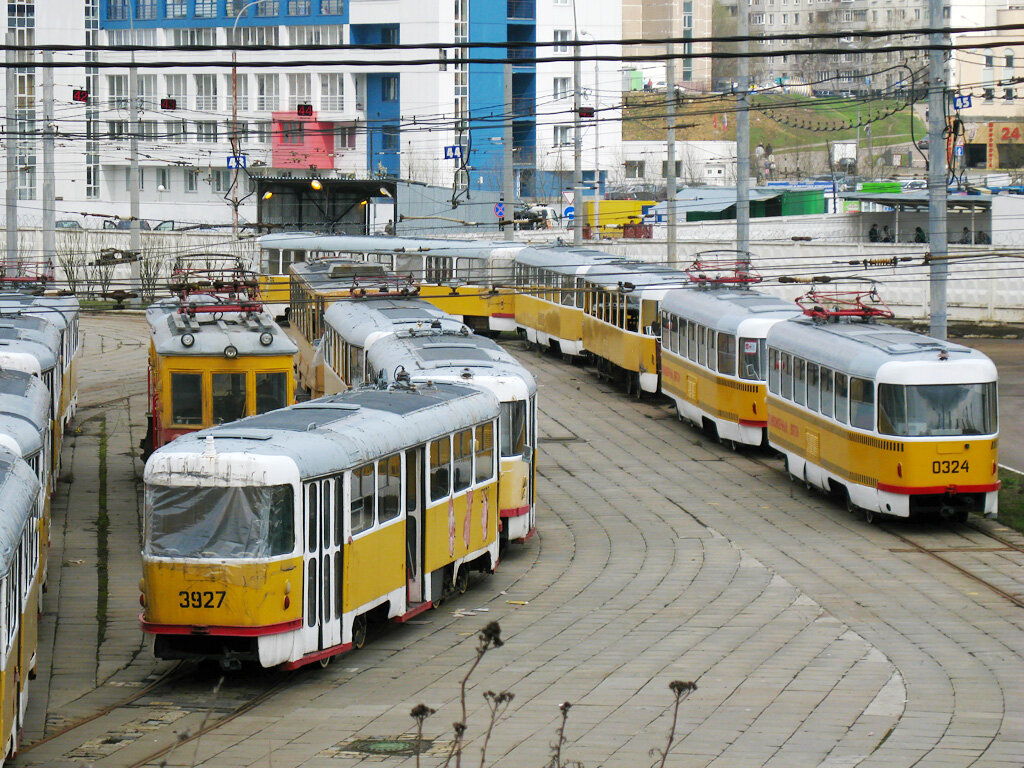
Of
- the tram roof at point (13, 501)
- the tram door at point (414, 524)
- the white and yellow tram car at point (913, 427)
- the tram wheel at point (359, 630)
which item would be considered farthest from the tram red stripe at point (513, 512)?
the tram roof at point (13, 501)

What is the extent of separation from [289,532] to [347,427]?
1687 millimetres

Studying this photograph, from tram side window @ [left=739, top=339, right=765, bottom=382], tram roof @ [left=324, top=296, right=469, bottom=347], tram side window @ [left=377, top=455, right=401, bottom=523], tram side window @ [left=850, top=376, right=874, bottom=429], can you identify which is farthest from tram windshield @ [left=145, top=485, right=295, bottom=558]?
tram side window @ [left=739, top=339, right=765, bottom=382]

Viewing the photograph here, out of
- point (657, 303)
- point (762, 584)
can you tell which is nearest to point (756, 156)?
point (657, 303)

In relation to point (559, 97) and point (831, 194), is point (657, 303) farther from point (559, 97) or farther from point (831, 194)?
point (559, 97)

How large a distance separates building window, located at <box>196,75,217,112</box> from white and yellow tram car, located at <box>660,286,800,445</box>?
2165 inches

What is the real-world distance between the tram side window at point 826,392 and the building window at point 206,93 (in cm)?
6298

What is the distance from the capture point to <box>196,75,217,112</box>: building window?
82.6 m

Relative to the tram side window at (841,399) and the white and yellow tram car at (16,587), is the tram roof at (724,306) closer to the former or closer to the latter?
the tram side window at (841,399)

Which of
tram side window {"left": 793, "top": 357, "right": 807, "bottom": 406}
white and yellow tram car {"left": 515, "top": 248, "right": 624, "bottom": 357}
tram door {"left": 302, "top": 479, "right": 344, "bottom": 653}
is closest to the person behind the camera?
tram door {"left": 302, "top": 479, "right": 344, "bottom": 653}

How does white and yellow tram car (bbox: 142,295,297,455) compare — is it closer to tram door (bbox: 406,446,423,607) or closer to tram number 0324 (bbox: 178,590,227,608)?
tram door (bbox: 406,446,423,607)

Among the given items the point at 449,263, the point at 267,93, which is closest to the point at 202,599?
the point at 449,263

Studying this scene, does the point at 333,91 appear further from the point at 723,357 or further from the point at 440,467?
the point at 440,467

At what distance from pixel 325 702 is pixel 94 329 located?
38624 millimetres

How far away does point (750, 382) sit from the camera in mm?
28156
